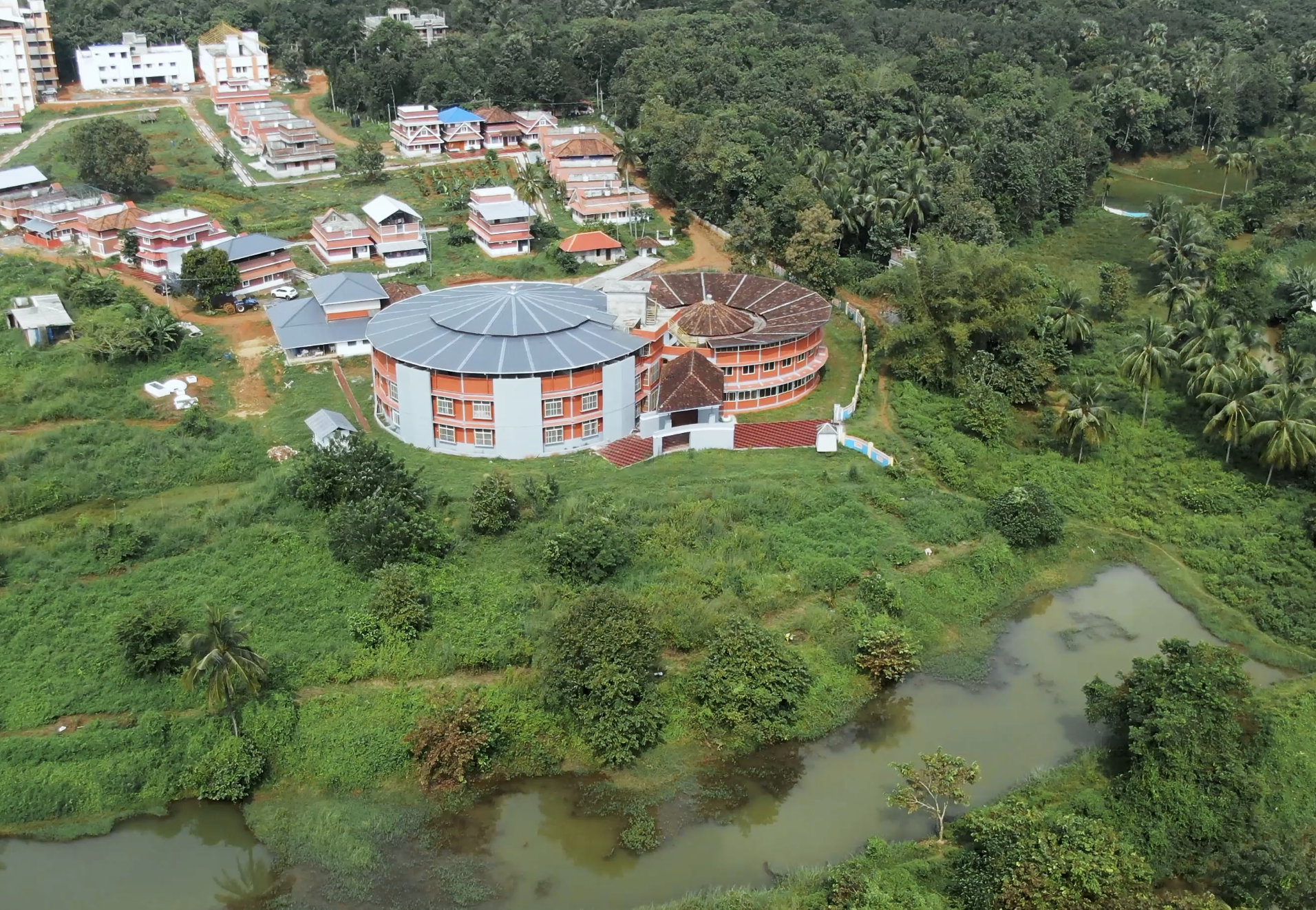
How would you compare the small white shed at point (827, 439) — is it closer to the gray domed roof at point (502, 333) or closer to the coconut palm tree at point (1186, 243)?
the gray domed roof at point (502, 333)

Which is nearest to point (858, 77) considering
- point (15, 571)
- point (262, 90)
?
point (262, 90)

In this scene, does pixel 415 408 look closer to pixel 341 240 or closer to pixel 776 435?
pixel 776 435

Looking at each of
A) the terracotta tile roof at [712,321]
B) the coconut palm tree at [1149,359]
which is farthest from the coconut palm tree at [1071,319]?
the terracotta tile roof at [712,321]

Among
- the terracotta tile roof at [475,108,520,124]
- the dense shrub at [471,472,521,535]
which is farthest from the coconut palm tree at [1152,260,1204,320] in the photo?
the terracotta tile roof at [475,108,520,124]

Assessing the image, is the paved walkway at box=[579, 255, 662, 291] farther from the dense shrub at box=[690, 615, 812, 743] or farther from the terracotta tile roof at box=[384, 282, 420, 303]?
the dense shrub at box=[690, 615, 812, 743]

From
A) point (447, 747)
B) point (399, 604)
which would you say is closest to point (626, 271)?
point (399, 604)
